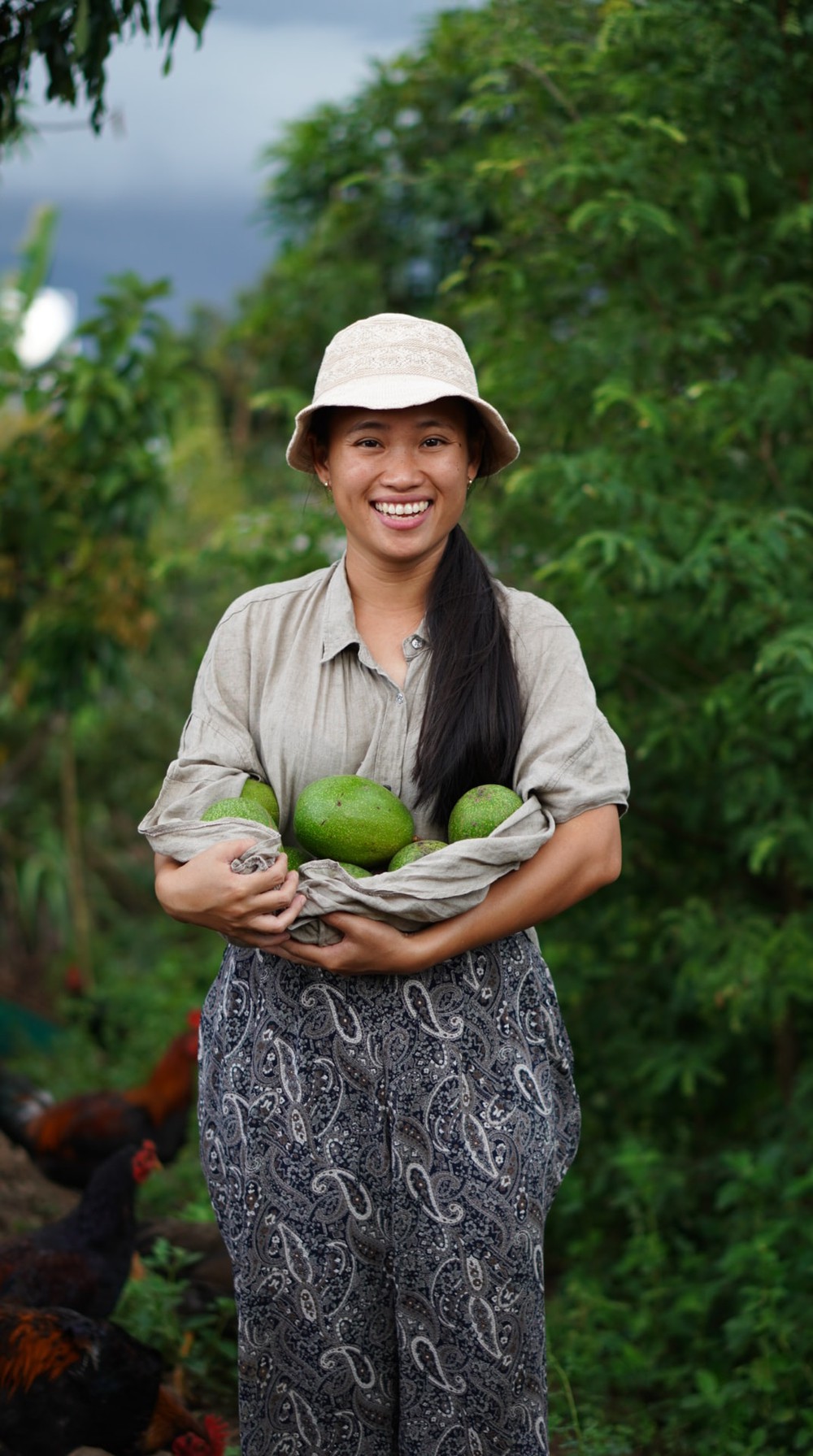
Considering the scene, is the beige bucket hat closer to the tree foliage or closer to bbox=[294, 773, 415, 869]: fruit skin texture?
bbox=[294, 773, 415, 869]: fruit skin texture

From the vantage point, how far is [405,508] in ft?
6.89

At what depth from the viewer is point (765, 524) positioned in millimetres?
3584

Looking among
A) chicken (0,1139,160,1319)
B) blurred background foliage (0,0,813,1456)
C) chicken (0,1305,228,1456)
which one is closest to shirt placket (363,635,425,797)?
blurred background foliage (0,0,813,1456)

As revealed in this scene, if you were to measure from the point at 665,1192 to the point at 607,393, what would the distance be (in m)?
2.38

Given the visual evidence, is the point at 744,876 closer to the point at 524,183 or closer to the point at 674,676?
the point at 674,676

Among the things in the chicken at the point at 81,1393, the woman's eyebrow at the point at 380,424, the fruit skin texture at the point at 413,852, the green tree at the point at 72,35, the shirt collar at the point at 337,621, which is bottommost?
the chicken at the point at 81,1393

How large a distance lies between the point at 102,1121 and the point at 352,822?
11.9ft

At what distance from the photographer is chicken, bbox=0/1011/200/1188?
514 cm

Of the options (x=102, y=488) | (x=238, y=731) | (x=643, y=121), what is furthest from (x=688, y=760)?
(x=102, y=488)

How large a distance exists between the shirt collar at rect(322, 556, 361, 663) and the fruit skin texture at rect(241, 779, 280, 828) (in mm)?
223

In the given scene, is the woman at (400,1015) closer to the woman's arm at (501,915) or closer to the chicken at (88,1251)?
the woman's arm at (501,915)

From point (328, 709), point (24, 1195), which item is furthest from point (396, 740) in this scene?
point (24, 1195)

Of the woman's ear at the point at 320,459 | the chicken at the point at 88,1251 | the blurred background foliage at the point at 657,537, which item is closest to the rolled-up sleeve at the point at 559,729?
the woman's ear at the point at 320,459

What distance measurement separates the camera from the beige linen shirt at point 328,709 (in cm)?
208
